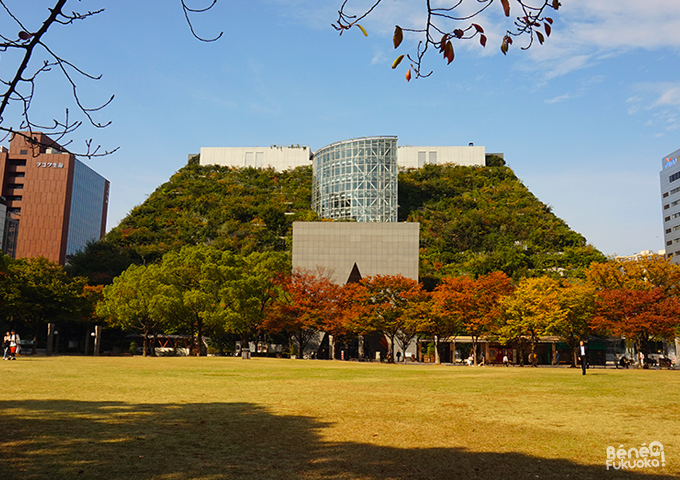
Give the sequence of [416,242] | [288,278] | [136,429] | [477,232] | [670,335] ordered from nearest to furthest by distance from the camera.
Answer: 1. [136,429]
2. [670,335]
3. [288,278]
4. [416,242]
5. [477,232]

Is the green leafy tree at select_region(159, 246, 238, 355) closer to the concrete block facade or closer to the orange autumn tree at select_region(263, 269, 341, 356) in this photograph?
the orange autumn tree at select_region(263, 269, 341, 356)

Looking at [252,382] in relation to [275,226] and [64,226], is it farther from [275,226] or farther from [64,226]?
[64,226]

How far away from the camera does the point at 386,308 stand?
148 ft

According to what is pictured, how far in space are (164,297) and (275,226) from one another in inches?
1785

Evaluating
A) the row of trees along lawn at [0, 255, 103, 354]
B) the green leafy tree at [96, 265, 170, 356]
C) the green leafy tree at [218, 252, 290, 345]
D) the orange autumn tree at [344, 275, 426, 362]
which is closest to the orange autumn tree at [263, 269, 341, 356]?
the green leafy tree at [218, 252, 290, 345]

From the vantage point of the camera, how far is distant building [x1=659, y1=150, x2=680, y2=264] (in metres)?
99.4

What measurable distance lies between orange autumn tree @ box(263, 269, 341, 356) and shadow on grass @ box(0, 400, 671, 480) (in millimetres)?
37488

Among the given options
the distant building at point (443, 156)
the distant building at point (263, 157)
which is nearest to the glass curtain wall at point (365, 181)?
the distant building at point (443, 156)

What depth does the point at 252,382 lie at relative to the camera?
1783cm

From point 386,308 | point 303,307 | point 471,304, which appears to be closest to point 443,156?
point 386,308

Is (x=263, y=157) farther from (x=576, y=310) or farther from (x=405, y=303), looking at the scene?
(x=576, y=310)

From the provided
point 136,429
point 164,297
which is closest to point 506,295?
point 164,297

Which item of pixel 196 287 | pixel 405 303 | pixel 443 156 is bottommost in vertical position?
pixel 405 303

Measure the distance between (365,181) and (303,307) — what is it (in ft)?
153
